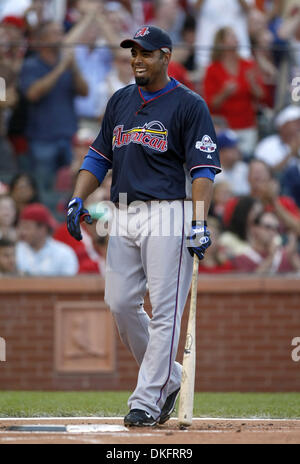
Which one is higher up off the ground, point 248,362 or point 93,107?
point 93,107

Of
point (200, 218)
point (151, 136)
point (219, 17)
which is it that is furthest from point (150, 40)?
point (219, 17)

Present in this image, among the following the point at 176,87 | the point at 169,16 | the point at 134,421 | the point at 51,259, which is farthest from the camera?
the point at 169,16

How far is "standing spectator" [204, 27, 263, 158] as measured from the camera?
33.9 ft

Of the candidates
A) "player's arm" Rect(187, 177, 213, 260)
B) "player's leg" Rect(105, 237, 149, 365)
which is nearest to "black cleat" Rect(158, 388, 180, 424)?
"player's leg" Rect(105, 237, 149, 365)

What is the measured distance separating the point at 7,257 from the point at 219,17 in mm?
4262

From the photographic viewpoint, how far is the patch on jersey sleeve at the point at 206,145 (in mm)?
5168

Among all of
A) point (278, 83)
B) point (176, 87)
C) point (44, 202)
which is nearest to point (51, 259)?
point (44, 202)

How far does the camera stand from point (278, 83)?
10383mm

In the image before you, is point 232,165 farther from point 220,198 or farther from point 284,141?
point 284,141

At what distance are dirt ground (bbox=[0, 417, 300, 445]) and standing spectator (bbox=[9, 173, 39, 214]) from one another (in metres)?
4.30

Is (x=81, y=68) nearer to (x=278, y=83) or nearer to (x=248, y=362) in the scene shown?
(x=278, y=83)

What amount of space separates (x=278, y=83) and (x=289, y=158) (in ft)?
3.00

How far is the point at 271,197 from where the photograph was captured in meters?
9.82

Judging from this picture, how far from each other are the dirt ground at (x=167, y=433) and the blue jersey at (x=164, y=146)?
132 centimetres
